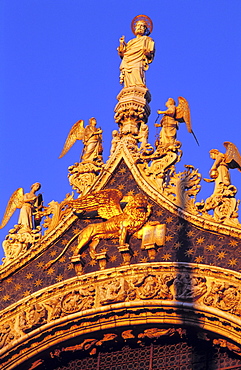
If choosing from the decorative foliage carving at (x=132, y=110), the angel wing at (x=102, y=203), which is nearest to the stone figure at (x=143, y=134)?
the decorative foliage carving at (x=132, y=110)

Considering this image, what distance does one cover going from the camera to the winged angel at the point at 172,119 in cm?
2412

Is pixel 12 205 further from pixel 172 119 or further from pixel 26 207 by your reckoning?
pixel 172 119

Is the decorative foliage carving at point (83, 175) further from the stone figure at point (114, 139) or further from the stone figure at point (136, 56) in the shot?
the stone figure at point (136, 56)

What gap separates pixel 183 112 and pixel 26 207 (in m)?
3.41

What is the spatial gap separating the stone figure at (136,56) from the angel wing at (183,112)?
1.20m

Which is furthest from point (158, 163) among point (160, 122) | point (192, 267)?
point (192, 267)

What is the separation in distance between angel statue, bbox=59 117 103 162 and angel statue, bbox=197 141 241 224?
2.47 meters

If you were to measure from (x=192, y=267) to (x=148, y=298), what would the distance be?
2.93 feet

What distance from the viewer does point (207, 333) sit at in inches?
846

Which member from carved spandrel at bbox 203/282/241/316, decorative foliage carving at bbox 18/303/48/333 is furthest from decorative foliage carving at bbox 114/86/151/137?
carved spandrel at bbox 203/282/241/316

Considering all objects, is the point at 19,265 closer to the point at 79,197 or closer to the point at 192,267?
the point at 79,197

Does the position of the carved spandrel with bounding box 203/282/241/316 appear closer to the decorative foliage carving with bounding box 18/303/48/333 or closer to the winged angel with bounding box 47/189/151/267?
the winged angel with bounding box 47/189/151/267

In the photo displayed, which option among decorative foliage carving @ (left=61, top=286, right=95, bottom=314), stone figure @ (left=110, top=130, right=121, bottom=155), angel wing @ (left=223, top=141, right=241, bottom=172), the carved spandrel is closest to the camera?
the carved spandrel

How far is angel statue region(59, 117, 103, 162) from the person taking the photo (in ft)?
81.1
